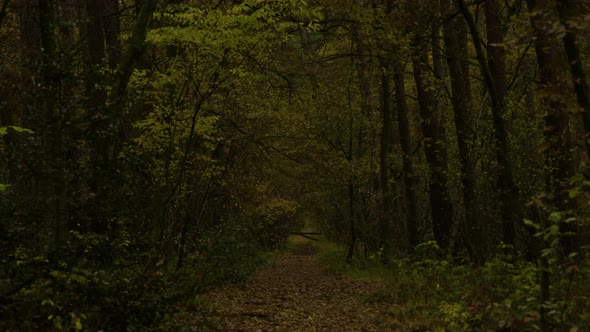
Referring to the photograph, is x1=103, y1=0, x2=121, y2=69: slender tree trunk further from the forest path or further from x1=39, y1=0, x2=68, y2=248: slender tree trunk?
x1=39, y1=0, x2=68, y2=248: slender tree trunk

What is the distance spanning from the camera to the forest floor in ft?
28.7

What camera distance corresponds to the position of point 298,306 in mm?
11016

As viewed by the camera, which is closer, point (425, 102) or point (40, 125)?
point (40, 125)

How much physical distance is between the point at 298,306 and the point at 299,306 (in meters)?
0.02

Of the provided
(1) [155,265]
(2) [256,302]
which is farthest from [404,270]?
(1) [155,265]

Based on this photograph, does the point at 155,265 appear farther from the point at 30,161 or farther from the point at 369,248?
the point at 369,248

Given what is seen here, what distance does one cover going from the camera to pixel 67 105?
18.8 ft

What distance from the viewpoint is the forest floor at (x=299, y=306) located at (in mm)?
8750

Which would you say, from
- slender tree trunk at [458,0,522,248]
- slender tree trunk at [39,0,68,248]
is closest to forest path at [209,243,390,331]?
slender tree trunk at [458,0,522,248]

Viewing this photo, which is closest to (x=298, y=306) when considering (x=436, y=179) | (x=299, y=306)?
(x=299, y=306)

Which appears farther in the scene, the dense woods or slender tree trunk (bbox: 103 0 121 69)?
slender tree trunk (bbox: 103 0 121 69)

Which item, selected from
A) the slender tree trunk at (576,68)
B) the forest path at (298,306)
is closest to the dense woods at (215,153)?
the slender tree trunk at (576,68)

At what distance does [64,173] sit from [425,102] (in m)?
9.66

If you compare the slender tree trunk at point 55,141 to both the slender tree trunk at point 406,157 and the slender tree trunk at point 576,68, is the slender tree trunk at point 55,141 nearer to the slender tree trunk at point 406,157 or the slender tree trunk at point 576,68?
the slender tree trunk at point 576,68
